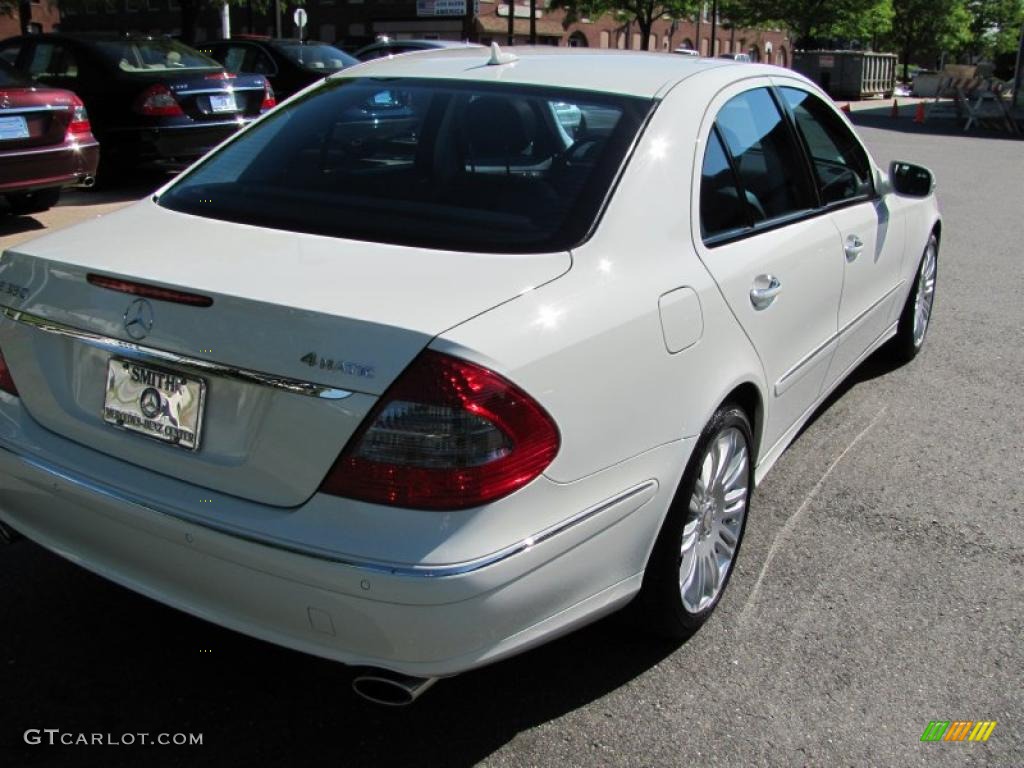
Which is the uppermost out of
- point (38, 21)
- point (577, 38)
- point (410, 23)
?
point (38, 21)

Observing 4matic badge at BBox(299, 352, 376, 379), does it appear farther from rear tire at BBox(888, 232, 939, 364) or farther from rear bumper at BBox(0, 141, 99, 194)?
rear bumper at BBox(0, 141, 99, 194)

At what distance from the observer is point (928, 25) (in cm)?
7538

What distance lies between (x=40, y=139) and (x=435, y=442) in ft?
24.4

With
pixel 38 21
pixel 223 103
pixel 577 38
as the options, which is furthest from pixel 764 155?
pixel 38 21

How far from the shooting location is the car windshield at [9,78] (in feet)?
26.9

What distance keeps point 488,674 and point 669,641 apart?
539mm

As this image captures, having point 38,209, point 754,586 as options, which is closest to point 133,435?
point 754,586

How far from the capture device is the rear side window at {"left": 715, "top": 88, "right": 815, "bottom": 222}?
3.29m

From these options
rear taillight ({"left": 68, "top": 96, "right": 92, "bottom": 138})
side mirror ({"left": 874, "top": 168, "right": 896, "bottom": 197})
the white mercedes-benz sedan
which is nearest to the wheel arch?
the white mercedes-benz sedan

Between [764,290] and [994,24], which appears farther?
[994,24]

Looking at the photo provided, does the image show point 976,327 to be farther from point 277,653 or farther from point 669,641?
point 277,653

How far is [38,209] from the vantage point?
9.41 metres

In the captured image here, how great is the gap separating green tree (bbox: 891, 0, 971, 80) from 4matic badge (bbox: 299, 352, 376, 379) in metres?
77.9

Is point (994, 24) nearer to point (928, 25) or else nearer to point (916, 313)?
point (928, 25)
